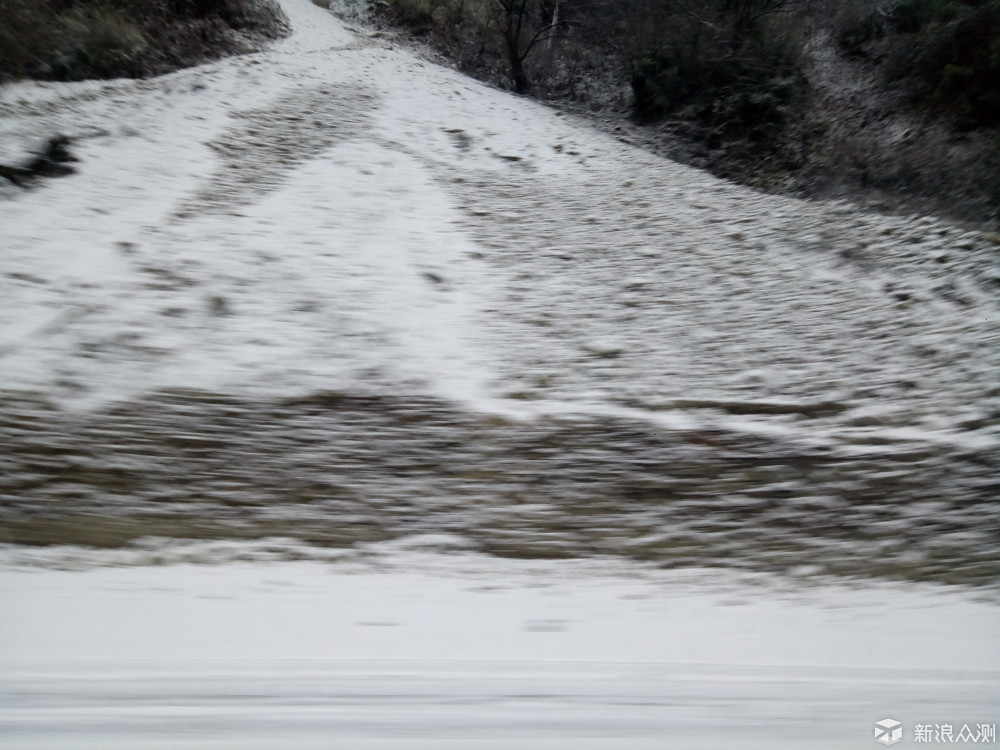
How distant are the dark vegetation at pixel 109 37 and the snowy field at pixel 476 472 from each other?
284 centimetres

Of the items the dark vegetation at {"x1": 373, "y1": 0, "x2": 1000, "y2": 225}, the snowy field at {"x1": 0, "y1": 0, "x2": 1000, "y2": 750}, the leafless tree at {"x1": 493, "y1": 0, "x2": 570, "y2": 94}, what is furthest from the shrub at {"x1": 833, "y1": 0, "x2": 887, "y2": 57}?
the snowy field at {"x1": 0, "y1": 0, "x2": 1000, "y2": 750}

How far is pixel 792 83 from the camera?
1245 cm

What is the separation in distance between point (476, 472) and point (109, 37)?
10220 millimetres

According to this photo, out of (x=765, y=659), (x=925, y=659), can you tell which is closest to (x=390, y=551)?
(x=765, y=659)

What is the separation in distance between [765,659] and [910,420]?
84.6 inches

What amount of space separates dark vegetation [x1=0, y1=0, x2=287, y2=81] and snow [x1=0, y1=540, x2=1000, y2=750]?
8589 millimetres

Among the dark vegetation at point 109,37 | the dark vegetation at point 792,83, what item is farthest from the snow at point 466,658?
the dark vegetation at point 109,37

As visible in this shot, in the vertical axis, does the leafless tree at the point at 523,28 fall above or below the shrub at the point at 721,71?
above

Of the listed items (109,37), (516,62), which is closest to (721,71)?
(516,62)

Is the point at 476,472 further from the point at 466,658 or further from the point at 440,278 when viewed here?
the point at 440,278

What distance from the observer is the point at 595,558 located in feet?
7.82

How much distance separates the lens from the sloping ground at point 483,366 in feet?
8.45

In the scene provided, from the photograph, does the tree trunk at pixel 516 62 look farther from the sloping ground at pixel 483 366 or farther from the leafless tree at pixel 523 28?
the sloping ground at pixel 483 366

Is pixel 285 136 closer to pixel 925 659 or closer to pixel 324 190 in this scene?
pixel 324 190
